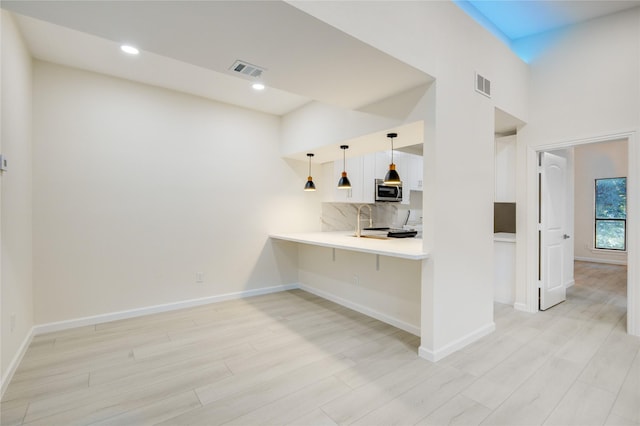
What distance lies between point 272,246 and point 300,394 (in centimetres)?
281

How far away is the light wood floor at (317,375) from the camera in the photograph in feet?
6.10

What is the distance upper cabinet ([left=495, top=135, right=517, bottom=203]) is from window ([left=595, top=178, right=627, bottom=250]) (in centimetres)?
546

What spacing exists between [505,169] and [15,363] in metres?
5.55

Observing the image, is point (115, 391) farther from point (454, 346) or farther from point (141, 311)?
point (454, 346)

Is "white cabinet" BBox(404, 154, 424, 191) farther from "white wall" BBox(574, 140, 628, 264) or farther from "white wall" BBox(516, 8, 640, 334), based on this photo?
"white wall" BBox(574, 140, 628, 264)

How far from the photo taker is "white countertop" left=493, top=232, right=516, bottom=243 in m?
3.97

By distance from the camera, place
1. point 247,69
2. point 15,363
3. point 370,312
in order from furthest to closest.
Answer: point 370,312, point 15,363, point 247,69

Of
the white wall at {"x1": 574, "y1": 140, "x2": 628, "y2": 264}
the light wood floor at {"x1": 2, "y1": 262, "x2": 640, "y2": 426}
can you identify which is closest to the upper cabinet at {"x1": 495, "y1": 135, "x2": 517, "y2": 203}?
the light wood floor at {"x1": 2, "y1": 262, "x2": 640, "y2": 426}

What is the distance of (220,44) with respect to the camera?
195cm

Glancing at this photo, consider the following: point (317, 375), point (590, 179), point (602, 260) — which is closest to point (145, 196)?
point (317, 375)

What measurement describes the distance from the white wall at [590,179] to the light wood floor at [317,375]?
5401 mm

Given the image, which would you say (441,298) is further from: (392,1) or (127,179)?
(127,179)

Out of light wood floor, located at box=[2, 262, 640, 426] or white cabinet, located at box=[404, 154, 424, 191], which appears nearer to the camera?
light wood floor, located at box=[2, 262, 640, 426]

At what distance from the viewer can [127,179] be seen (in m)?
3.52
